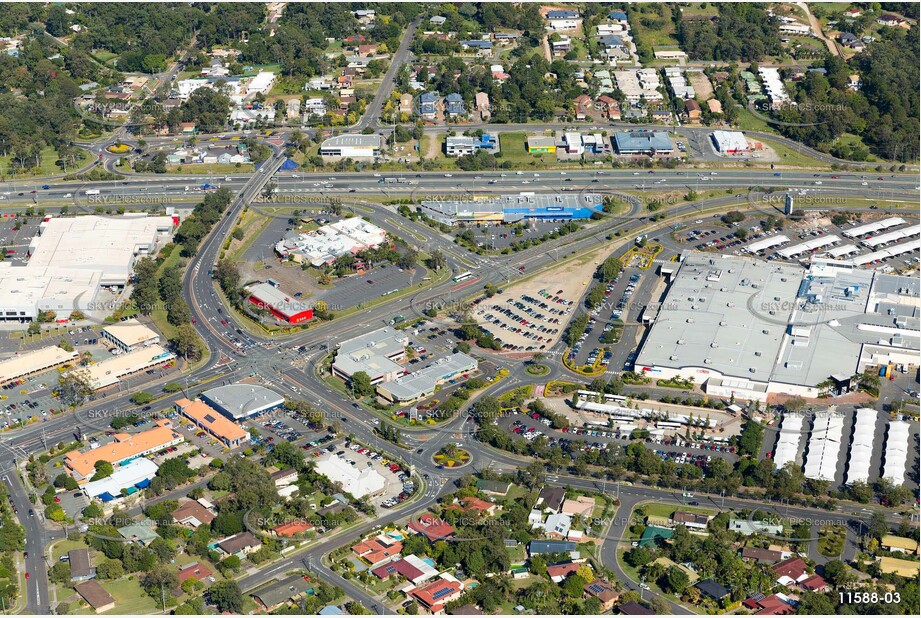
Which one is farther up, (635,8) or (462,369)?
(635,8)

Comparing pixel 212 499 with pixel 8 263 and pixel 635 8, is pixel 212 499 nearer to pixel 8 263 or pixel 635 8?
pixel 8 263

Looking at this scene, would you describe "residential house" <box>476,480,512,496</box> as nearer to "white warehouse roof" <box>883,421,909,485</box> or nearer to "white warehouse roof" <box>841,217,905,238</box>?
"white warehouse roof" <box>883,421,909,485</box>

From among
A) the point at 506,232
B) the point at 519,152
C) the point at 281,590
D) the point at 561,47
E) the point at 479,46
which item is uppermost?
the point at 561,47

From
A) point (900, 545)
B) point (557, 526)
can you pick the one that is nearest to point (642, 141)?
point (557, 526)

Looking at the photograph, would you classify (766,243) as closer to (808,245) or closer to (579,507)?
(808,245)

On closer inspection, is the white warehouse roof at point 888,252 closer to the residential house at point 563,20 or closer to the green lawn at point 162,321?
the green lawn at point 162,321

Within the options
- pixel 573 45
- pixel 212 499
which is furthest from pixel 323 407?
pixel 573 45
